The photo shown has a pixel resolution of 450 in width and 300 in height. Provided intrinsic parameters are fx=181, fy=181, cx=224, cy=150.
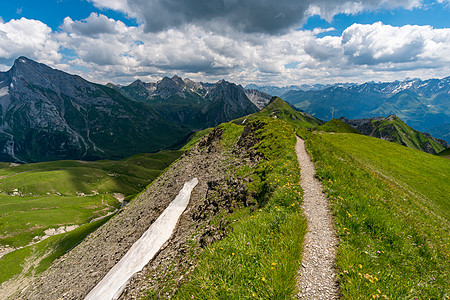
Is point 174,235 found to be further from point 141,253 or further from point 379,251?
point 379,251

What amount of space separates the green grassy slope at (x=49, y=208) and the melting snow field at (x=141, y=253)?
64215mm

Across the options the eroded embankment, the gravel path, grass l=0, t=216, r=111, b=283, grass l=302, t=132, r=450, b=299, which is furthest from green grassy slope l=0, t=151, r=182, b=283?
grass l=302, t=132, r=450, b=299

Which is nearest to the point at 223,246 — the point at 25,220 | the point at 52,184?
the point at 25,220

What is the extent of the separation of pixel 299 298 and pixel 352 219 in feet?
20.7

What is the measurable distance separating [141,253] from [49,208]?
143528 millimetres

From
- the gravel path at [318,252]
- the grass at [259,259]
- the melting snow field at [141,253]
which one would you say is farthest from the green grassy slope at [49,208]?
the gravel path at [318,252]

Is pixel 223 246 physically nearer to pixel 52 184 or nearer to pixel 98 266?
pixel 98 266

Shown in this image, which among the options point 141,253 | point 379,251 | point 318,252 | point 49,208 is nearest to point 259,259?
point 318,252

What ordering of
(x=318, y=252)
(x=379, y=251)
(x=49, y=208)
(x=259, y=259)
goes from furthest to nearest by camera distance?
(x=49, y=208), (x=318, y=252), (x=379, y=251), (x=259, y=259)

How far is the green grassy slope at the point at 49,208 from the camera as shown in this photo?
6958cm

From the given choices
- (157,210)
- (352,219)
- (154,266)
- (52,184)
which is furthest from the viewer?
(52,184)

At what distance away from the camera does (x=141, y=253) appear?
23.4 meters

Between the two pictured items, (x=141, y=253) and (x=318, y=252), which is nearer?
(x=318, y=252)

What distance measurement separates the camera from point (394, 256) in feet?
28.4
